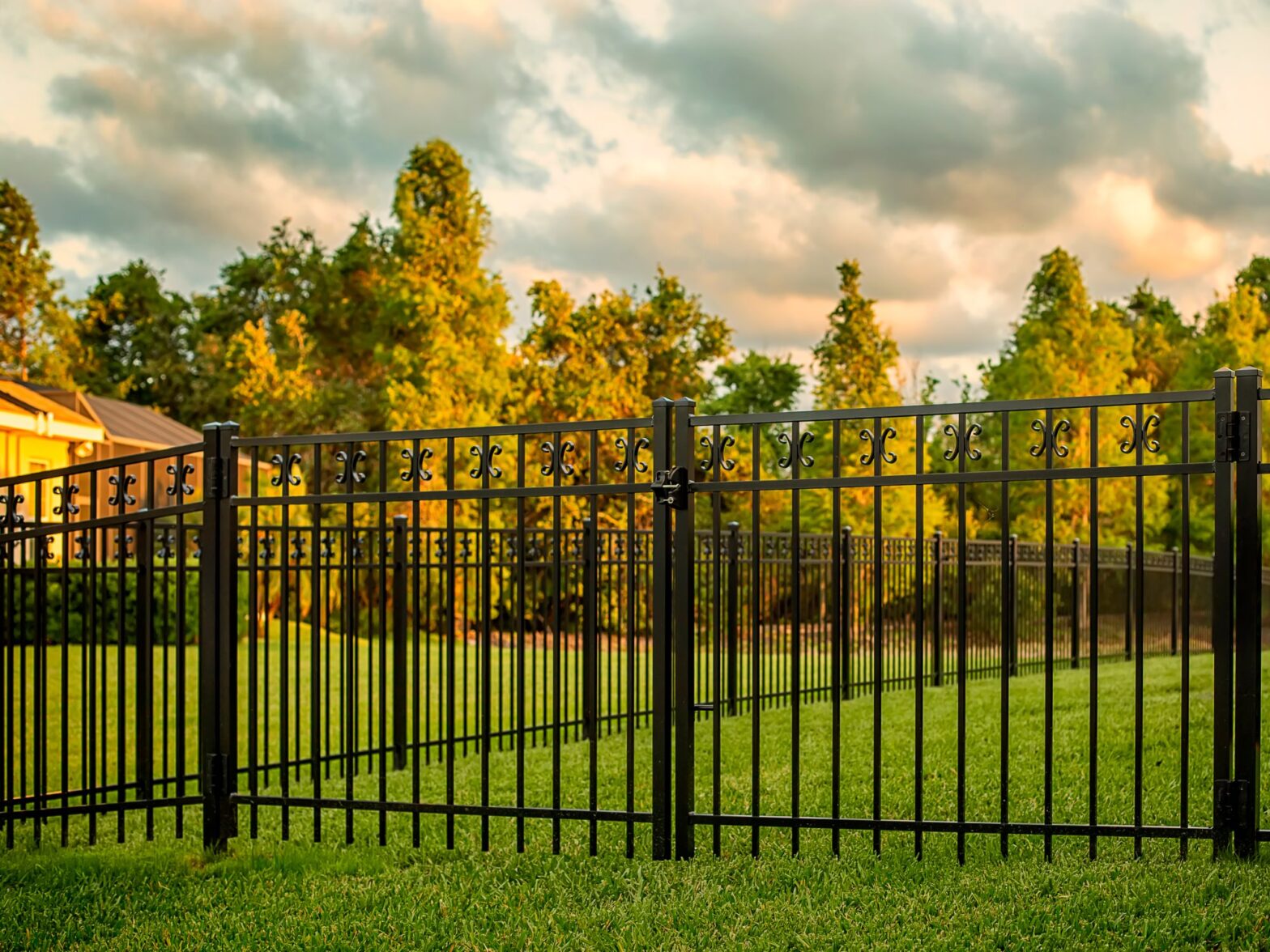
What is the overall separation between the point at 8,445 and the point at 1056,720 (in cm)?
2019

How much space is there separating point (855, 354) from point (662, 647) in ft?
51.2

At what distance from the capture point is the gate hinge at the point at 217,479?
5293 millimetres

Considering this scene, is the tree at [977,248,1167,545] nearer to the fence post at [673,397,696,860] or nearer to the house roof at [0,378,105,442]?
the fence post at [673,397,696,860]

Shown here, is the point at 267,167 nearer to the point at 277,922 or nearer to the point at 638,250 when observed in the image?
the point at 638,250

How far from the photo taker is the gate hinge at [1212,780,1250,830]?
421 centimetres

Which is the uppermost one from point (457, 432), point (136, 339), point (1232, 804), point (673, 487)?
point (136, 339)

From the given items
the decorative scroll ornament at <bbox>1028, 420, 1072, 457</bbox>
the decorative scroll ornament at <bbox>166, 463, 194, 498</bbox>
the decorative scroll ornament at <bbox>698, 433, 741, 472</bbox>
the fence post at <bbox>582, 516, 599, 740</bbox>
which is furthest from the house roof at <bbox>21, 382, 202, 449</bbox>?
the decorative scroll ornament at <bbox>1028, 420, 1072, 457</bbox>

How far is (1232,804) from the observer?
423cm

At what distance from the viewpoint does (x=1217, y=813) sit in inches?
167

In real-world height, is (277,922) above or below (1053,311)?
below

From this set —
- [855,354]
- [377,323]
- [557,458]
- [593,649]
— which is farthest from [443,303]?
[593,649]

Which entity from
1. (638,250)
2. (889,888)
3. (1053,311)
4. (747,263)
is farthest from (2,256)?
(889,888)

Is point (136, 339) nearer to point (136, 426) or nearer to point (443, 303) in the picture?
point (136, 426)

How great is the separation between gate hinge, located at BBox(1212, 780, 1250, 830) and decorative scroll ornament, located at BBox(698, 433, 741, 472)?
6.92 feet
